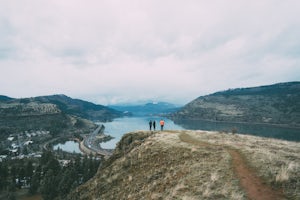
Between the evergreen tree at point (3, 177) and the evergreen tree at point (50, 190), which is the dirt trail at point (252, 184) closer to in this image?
the evergreen tree at point (50, 190)

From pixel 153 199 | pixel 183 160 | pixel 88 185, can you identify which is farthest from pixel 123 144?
pixel 153 199

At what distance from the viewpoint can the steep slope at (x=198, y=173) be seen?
19797 mm

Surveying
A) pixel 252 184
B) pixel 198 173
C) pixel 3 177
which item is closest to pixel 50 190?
pixel 3 177

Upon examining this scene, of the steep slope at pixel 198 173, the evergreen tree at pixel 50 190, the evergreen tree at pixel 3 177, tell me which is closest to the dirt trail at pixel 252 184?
the steep slope at pixel 198 173

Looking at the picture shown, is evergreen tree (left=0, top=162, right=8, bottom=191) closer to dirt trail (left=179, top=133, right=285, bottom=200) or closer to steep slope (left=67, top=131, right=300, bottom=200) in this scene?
steep slope (left=67, top=131, right=300, bottom=200)

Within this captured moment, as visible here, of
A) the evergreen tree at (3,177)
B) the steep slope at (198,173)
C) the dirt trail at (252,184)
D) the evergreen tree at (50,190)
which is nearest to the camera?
the dirt trail at (252,184)

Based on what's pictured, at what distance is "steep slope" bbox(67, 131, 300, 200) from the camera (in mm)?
19797

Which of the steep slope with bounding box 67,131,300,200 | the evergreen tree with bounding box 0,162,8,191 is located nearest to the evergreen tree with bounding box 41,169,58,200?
the evergreen tree with bounding box 0,162,8,191

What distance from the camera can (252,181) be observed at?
20469 millimetres

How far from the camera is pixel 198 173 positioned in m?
23.3

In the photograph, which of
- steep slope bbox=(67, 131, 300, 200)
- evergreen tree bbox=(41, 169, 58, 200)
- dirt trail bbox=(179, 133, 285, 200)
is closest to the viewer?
dirt trail bbox=(179, 133, 285, 200)

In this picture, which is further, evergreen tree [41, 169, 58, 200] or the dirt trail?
evergreen tree [41, 169, 58, 200]

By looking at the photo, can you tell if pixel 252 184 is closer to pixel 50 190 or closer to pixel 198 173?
pixel 198 173

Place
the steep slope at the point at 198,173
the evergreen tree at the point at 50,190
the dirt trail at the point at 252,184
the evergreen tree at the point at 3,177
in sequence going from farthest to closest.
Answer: the evergreen tree at the point at 3,177, the evergreen tree at the point at 50,190, the steep slope at the point at 198,173, the dirt trail at the point at 252,184
